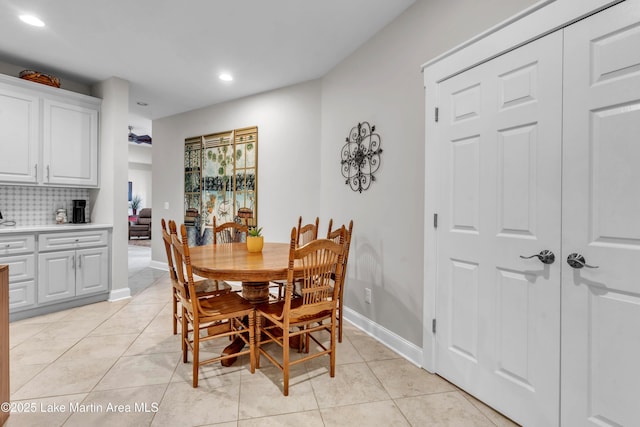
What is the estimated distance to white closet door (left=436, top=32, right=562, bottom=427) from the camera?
1.50 metres

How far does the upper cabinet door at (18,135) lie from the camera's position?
3.09 m

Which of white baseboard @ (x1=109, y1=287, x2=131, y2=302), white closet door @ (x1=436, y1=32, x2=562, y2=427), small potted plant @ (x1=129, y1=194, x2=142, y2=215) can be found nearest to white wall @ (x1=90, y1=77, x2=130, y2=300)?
white baseboard @ (x1=109, y1=287, x2=131, y2=302)

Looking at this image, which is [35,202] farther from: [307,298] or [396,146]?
[396,146]

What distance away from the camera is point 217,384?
6.51 feet

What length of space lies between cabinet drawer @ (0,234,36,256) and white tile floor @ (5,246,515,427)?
0.84 m

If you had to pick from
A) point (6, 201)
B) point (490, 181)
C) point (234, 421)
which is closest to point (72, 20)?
point (6, 201)

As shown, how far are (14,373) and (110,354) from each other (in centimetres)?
54

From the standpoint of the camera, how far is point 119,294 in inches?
149

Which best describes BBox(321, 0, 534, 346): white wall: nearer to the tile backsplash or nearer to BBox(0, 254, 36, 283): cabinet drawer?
BBox(0, 254, 36, 283): cabinet drawer

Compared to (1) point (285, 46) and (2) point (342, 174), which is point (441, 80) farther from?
(1) point (285, 46)

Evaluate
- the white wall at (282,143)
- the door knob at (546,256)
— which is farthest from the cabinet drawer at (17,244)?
the door knob at (546,256)

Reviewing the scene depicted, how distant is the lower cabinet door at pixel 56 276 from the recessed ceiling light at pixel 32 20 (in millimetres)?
2144

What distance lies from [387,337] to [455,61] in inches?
83.6

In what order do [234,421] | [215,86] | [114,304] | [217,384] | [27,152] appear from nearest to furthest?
[234,421]
[217,384]
[27,152]
[114,304]
[215,86]
